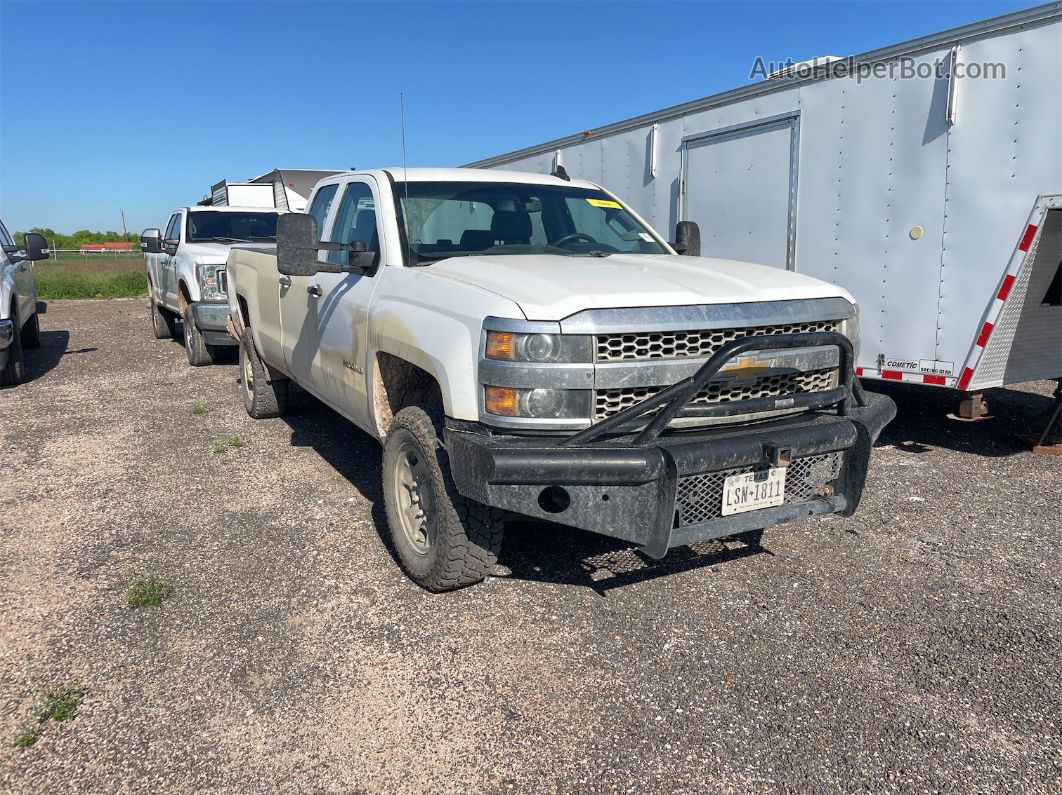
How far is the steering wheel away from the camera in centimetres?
468

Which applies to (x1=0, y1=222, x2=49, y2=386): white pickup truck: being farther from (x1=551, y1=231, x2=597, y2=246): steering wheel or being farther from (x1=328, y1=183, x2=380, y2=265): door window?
(x1=551, y1=231, x2=597, y2=246): steering wheel

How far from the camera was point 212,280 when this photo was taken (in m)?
9.50

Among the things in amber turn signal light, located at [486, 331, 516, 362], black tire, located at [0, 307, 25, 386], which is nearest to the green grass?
black tire, located at [0, 307, 25, 386]

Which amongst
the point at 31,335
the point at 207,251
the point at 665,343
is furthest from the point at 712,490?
the point at 31,335

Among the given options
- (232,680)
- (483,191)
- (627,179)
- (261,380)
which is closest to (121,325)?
(261,380)

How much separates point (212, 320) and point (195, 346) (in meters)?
0.63

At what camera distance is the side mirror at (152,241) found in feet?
36.5

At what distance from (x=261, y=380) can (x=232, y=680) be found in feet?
13.9

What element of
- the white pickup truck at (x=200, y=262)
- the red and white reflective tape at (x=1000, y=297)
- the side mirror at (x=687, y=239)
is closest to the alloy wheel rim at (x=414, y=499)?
the side mirror at (x=687, y=239)

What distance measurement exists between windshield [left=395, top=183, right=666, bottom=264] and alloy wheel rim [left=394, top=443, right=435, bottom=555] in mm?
1086

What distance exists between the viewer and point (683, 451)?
9.99 feet

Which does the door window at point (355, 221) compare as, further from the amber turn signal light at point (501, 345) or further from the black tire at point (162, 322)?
the black tire at point (162, 322)

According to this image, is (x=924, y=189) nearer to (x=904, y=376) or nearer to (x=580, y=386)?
(x=904, y=376)

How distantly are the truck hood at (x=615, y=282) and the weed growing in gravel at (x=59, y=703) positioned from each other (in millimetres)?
2193
